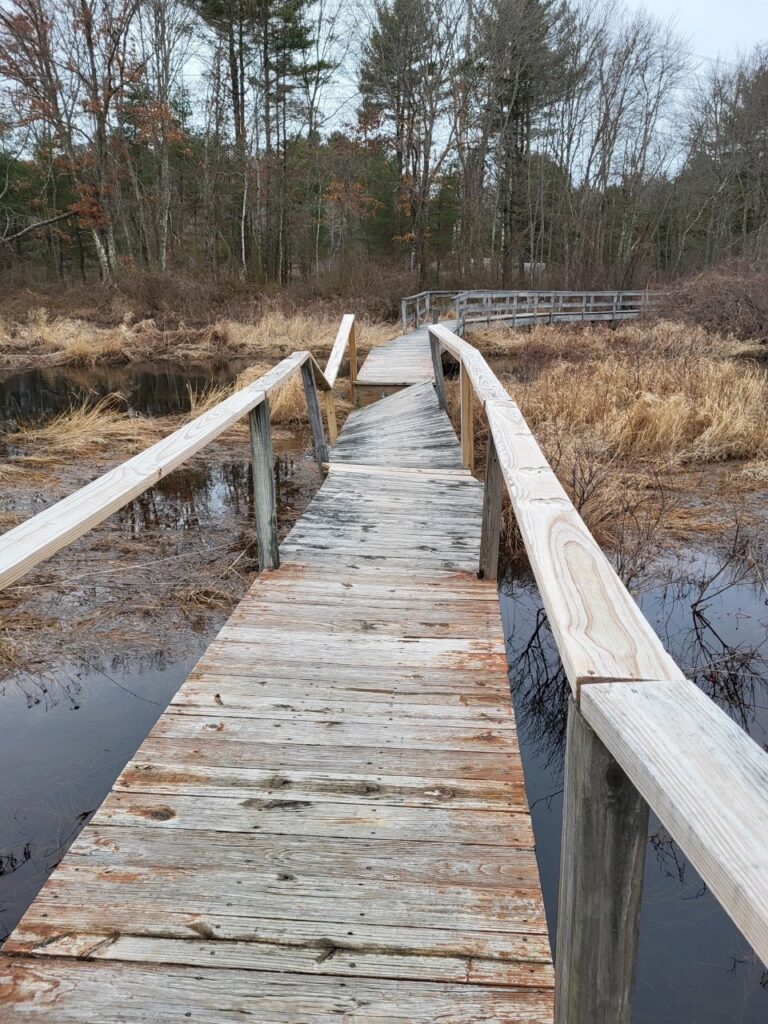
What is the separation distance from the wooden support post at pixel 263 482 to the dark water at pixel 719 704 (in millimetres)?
1570

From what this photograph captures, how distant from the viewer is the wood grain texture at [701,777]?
0.62m

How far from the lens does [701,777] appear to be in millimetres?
743

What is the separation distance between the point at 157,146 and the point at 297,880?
26000 millimetres

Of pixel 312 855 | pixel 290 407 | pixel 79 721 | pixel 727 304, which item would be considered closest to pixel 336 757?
pixel 312 855

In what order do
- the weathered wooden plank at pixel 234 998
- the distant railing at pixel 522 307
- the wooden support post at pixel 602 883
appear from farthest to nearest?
the distant railing at pixel 522 307, the weathered wooden plank at pixel 234 998, the wooden support post at pixel 602 883

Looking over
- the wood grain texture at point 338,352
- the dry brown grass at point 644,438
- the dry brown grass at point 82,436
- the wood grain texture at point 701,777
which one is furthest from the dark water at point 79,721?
the dry brown grass at point 644,438

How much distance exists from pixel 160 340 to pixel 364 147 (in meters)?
13.6

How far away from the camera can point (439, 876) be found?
174 centimetres

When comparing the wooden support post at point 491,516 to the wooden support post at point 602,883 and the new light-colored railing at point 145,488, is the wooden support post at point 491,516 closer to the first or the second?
the new light-colored railing at point 145,488

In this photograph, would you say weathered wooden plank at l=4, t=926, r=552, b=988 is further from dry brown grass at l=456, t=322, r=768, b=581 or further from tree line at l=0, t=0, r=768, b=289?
tree line at l=0, t=0, r=768, b=289

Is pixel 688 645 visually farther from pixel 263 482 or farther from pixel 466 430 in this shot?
pixel 263 482

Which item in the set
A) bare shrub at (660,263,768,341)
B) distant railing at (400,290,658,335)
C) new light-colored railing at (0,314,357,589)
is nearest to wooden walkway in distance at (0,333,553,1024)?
new light-colored railing at (0,314,357,589)

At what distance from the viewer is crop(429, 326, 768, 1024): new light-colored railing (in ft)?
2.19

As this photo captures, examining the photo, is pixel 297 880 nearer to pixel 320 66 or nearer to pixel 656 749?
pixel 656 749
